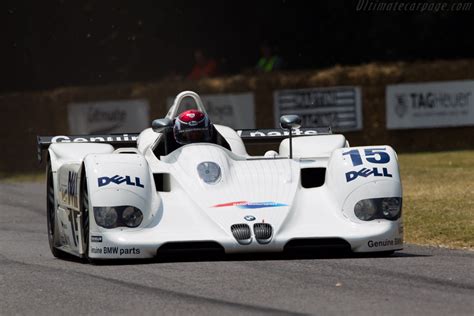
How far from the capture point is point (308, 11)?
98.6 ft

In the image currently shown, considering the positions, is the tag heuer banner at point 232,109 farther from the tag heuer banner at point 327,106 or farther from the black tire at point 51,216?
the black tire at point 51,216

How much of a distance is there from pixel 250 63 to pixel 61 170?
20.7 metres

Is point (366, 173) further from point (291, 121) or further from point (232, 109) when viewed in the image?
point (232, 109)

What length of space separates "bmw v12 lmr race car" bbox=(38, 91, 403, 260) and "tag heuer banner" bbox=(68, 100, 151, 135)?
13.4 m

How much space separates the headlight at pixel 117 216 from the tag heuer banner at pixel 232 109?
14135 millimetres

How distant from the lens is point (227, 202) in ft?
31.1

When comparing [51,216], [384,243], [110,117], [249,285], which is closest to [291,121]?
[384,243]

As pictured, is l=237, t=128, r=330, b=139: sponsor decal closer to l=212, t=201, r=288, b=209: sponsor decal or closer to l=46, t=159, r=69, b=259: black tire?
l=46, t=159, r=69, b=259: black tire

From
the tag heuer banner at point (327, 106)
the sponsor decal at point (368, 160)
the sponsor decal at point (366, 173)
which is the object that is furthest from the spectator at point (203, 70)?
the sponsor decal at point (366, 173)

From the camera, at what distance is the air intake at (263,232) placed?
9.09m

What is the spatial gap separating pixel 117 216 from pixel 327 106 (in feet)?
46.9

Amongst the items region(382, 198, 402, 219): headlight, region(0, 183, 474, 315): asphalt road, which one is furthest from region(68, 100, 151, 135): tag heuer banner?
region(382, 198, 402, 219): headlight

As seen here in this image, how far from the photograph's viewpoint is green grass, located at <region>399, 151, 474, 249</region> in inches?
453

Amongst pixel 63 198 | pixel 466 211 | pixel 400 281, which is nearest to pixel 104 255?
pixel 63 198
